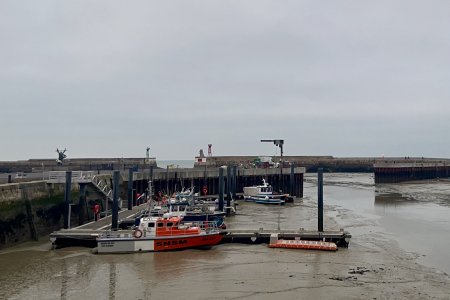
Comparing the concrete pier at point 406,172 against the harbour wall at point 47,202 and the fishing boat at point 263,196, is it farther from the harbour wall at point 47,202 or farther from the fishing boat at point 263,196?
the harbour wall at point 47,202

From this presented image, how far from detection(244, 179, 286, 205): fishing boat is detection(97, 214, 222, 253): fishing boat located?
24454 mm

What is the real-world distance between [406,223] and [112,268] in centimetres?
2687

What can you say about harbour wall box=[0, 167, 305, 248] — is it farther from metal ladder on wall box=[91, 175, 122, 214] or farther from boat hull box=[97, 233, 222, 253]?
boat hull box=[97, 233, 222, 253]

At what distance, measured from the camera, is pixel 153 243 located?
26.0 m

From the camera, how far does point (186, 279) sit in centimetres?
2056

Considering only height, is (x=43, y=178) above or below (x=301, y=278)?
above

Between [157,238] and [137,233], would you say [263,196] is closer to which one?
[157,238]

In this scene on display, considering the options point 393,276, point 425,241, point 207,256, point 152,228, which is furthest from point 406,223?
point 152,228

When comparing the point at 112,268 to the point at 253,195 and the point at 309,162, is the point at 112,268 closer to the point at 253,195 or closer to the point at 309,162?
the point at 253,195

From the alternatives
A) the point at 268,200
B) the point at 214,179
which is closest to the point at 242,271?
the point at 268,200

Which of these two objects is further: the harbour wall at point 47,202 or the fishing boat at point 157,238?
the harbour wall at point 47,202

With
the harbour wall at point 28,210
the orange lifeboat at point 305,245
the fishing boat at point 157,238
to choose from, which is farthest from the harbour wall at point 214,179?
the orange lifeboat at point 305,245

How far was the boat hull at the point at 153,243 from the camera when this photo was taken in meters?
25.4

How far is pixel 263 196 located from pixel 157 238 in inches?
1077
